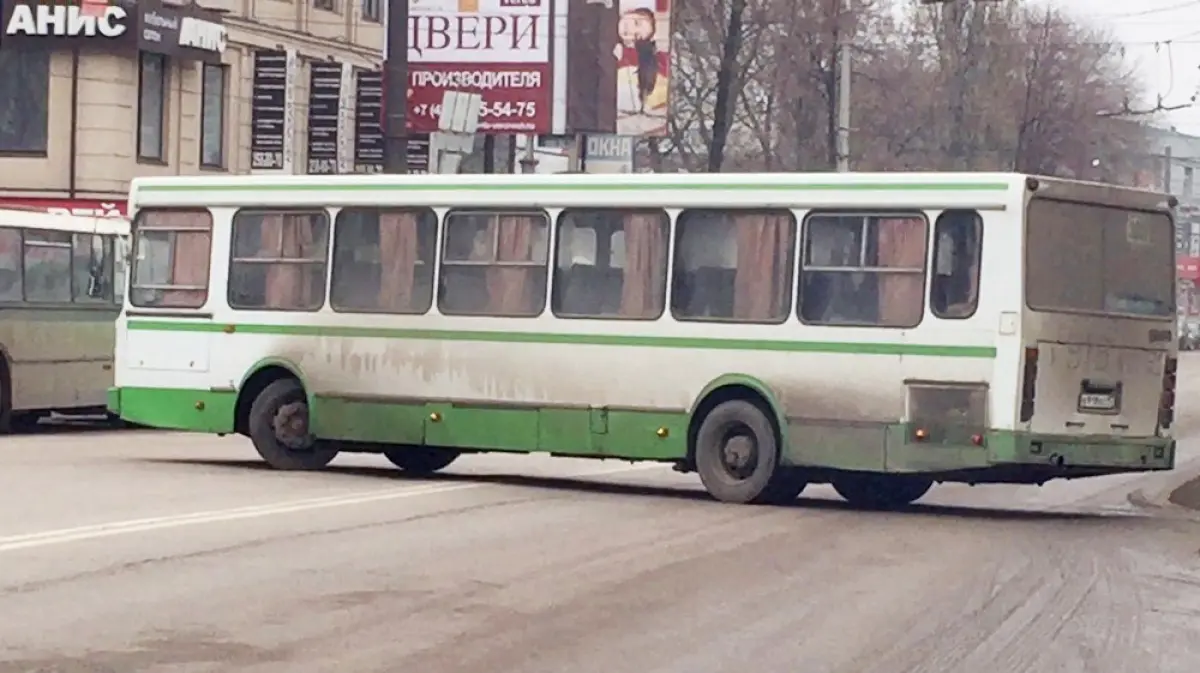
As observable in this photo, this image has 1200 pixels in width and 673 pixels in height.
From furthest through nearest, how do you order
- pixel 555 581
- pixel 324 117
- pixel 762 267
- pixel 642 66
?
pixel 642 66
pixel 324 117
pixel 762 267
pixel 555 581

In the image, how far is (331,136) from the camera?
1905 inches

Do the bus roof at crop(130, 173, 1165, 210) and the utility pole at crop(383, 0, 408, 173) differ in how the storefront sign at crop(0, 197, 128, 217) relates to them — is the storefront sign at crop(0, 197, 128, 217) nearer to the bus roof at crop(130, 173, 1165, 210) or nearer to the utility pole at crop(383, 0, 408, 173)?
the utility pole at crop(383, 0, 408, 173)

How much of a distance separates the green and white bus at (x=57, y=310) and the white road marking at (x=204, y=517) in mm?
9791

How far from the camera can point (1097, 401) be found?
18203 millimetres

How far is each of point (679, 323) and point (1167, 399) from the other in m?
3.85

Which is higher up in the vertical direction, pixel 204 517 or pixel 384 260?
pixel 384 260

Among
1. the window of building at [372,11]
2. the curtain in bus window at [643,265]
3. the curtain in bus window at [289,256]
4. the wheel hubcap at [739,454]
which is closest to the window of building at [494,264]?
the curtain in bus window at [643,265]

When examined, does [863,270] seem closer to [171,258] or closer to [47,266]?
[171,258]

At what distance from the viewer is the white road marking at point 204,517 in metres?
14.1

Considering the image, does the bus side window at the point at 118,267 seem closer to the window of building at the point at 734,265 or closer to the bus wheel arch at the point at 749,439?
the window of building at the point at 734,265

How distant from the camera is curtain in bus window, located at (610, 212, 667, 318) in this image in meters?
19.5

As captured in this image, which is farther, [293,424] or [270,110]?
[270,110]

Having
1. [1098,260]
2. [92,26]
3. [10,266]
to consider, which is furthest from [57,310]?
[1098,260]

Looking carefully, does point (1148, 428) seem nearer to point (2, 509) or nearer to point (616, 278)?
point (616, 278)
